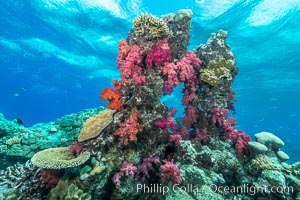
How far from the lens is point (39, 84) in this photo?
55.2 m

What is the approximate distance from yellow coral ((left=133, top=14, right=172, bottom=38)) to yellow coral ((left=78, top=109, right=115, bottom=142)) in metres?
2.38

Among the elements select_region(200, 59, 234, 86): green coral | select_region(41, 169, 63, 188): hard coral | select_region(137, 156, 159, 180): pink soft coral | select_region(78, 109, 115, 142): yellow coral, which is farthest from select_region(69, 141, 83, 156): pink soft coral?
select_region(200, 59, 234, 86): green coral

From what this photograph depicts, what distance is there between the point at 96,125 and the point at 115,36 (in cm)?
2082

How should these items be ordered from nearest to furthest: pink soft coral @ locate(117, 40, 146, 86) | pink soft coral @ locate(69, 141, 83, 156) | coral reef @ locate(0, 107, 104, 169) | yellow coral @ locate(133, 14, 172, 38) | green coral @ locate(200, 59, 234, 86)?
pink soft coral @ locate(69, 141, 83, 156)
pink soft coral @ locate(117, 40, 146, 86)
yellow coral @ locate(133, 14, 172, 38)
green coral @ locate(200, 59, 234, 86)
coral reef @ locate(0, 107, 104, 169)

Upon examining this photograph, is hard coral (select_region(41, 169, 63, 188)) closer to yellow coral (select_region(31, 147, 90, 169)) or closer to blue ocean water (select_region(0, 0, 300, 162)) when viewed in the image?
yellow coral (select_region(31, 147, 90, 169))

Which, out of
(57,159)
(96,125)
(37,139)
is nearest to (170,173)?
(96,125)

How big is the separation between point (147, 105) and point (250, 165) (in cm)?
350

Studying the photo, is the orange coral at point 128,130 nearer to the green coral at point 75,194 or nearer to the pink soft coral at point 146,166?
the pink soft coral at point 146,166

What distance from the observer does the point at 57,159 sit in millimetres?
5633

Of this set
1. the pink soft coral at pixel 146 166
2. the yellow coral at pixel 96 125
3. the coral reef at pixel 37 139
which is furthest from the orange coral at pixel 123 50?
the coral reef at pixel 37 139

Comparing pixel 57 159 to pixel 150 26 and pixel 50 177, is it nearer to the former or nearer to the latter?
pixel 50 177

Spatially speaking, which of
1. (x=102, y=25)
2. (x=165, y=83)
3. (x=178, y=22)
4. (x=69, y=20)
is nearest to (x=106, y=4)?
(x=102, y=25)

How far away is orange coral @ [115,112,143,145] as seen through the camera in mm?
5695

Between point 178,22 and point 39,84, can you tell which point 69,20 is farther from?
point 39,84
